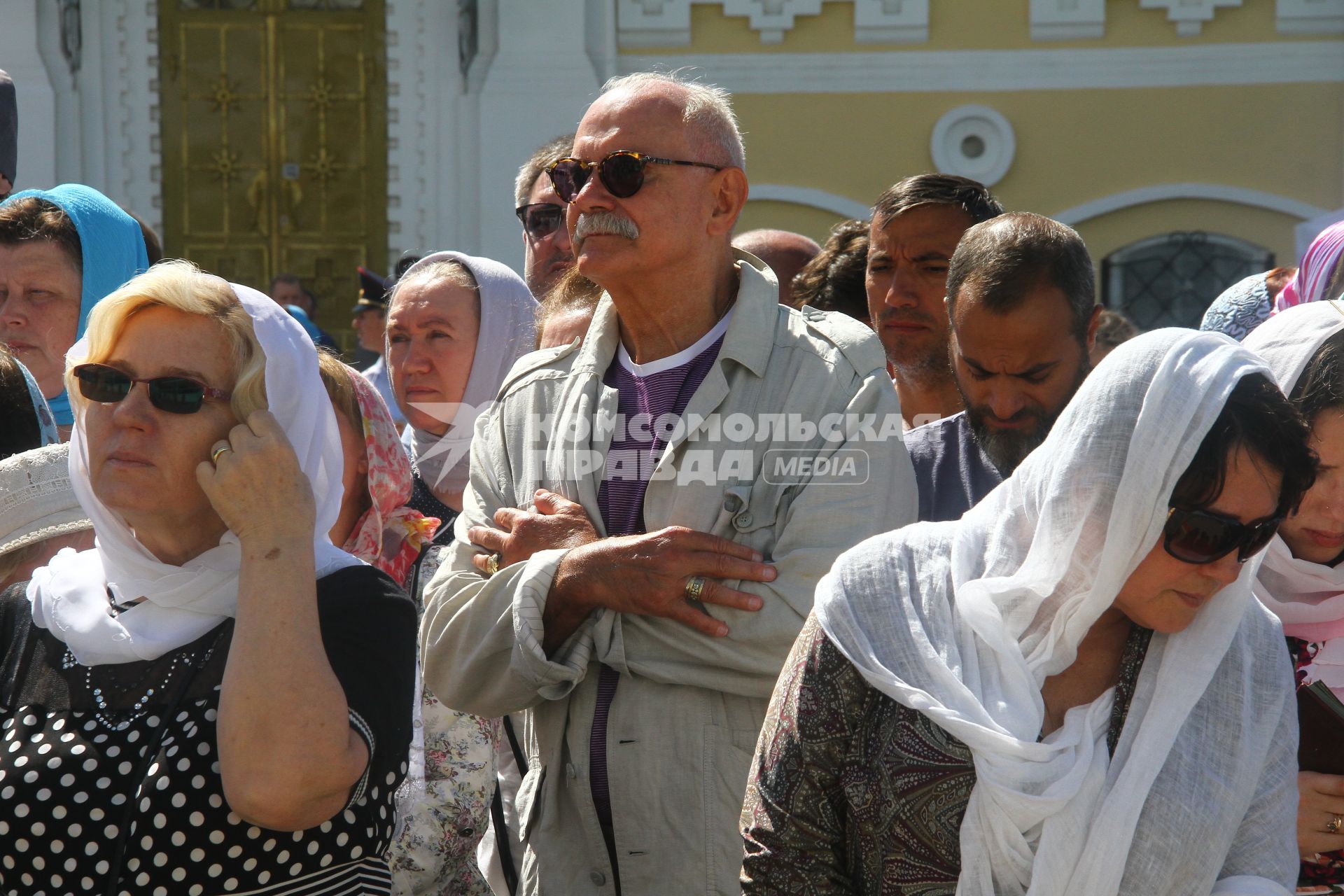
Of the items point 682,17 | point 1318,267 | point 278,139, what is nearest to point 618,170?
point 1318,267

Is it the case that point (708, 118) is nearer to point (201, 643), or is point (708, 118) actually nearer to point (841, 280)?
point (841, 280)

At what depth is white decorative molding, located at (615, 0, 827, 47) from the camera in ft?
36.7

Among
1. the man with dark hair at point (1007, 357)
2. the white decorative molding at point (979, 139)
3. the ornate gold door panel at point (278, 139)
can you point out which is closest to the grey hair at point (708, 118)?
the man with dark hair at point (1007, 357)

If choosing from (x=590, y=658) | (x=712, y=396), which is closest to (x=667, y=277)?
(x=712, y=396)

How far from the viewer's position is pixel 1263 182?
11266mm

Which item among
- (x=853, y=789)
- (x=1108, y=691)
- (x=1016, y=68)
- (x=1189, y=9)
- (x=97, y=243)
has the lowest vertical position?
(x=853, y=789)

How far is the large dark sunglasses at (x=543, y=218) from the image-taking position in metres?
4.86

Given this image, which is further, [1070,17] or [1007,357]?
[1070,17]

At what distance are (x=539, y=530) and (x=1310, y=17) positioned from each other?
10000 mm

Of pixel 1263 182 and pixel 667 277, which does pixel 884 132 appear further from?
pixel 667 277

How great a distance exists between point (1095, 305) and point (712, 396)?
1.08 m

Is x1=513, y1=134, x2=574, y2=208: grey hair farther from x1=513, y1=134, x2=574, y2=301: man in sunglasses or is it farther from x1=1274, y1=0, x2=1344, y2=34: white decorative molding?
x1=1274, y1=0, x2=1344, y2=34: white decorative molding

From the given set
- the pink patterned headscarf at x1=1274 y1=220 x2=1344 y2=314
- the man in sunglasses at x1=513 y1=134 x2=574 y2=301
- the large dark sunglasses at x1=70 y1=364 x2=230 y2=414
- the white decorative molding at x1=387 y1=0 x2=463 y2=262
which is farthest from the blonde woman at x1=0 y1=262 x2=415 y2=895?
the white decorative molding at x1=387 y1=0 x2=463 y2=262

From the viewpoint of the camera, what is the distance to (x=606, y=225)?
10.8 feet
